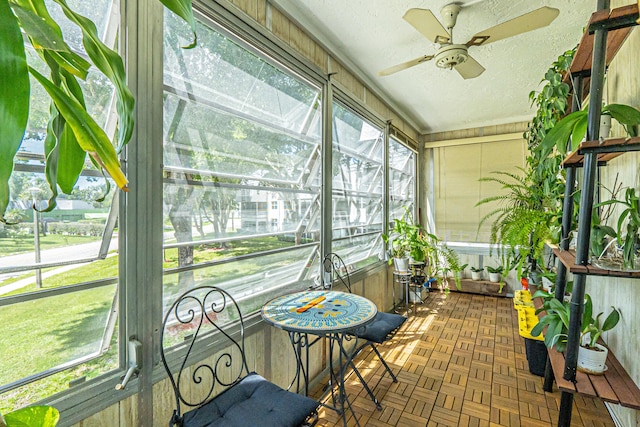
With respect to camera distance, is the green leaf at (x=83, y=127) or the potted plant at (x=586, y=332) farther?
the potted plant at (x=586, y=332)

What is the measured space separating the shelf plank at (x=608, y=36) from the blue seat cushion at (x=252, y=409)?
Result: 6.83ft

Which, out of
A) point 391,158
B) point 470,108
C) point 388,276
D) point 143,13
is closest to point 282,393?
point 143,13

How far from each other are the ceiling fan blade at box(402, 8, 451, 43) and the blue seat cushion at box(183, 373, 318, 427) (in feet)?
6.90

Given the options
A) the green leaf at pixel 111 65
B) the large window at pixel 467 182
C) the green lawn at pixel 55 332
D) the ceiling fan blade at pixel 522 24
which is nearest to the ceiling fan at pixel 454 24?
the ceiling fan blade at pixel 522 24

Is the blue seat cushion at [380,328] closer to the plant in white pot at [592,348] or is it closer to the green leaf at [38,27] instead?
the plant in white pot at [592,348]

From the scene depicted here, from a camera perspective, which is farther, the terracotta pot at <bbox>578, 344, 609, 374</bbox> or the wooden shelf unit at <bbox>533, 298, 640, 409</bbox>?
the terracotta pot at <bbox>578, 344, 609, 374</bbox>

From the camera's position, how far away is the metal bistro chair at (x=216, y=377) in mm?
1185

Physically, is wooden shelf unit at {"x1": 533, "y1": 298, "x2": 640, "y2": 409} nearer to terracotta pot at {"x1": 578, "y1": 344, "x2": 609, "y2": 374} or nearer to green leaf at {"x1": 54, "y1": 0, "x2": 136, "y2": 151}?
terracotta pot at {"x1": 578, "y1": 344, "x2": 609, "y2": 374}

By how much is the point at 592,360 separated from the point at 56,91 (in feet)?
7.24

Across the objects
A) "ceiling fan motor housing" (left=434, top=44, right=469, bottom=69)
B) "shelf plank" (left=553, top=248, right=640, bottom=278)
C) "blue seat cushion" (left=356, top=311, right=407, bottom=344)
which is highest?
"ceiling fan motor housing" (left=434, top=44, right=469, bottom=69)

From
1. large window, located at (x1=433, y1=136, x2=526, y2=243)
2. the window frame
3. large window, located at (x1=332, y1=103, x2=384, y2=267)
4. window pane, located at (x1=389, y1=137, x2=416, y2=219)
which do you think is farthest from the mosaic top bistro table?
large window, located at (x1=433, y1=136, x2=526, y2=243)

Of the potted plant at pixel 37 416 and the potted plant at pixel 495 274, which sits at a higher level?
the potted plant at pixel 37 416

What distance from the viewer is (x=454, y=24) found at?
82.9 inches

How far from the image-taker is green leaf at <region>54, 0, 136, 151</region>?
54 centimetres
